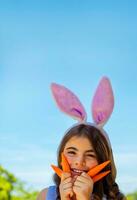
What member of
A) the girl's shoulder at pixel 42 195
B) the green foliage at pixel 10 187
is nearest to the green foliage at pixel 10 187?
the green foliage at pixel 10 187

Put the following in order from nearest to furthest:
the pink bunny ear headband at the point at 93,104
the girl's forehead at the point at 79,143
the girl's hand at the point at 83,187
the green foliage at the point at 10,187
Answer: the girl's hand at the point at 83,187 → the girl's forehead at the point at 79,143 → the pink bunny ear headband at the point at 93,104 → the green foliage at the point at 10,187

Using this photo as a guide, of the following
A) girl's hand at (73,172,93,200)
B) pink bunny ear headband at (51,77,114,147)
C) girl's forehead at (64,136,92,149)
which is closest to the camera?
girl's hand at (73,172,93,200)

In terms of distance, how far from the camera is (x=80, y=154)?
57.4 inches

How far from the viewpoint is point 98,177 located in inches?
56.6

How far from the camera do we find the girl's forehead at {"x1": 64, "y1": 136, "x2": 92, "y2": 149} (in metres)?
1.48

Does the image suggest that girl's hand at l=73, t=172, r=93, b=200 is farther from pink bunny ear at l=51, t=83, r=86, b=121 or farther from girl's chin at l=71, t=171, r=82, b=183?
pink bunny ear at l=51, t=83, r=86, b=121

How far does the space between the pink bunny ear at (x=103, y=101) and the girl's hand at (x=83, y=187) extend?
11.1 inches

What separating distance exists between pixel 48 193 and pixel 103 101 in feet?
1.25

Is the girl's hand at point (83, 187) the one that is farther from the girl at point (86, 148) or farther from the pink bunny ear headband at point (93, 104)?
the pink bunny ear headband at point (93, 104)

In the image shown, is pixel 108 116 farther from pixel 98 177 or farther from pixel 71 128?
pixel 98 177

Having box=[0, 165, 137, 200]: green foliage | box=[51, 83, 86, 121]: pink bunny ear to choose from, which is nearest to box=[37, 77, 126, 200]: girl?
box=[51, 83, 86, 121]: pink bunny ear

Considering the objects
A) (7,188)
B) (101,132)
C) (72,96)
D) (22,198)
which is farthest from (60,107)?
(22,198)

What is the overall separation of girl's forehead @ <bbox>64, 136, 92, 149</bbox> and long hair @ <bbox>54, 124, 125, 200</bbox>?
13 mm

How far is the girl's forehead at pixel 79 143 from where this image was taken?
58.3 inches
